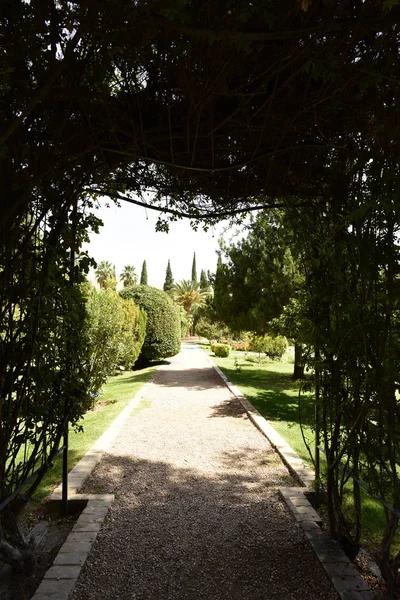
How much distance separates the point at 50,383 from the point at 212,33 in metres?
2.23

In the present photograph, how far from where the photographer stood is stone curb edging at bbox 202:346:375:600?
241cm

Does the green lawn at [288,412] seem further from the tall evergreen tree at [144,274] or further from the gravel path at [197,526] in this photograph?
the tall evergreen tree at [144,274]

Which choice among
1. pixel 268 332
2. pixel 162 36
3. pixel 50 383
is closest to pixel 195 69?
pixel 162 36

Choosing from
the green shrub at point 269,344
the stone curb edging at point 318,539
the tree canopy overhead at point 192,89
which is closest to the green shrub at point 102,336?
the stone curb edging at point 318,539

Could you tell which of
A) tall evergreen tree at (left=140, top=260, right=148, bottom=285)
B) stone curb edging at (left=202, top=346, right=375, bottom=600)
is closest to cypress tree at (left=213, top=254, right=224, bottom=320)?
stone curb edging at (left=202, top=346, right=375, bottom=600)

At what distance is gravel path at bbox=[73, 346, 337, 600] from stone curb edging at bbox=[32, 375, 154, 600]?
0.08 meters

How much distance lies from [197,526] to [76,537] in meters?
1.02

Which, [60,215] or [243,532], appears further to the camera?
[243,532]

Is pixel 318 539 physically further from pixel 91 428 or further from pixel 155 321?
pixel 155 321

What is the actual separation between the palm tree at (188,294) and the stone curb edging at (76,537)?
4472cm

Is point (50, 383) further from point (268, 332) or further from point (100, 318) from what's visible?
point (268, 332)

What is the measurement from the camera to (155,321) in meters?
16.8

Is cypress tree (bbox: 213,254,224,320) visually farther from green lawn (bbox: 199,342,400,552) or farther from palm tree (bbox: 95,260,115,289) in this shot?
palm tree (bbox: 95,260,115,289)

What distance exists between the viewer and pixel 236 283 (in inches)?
522
